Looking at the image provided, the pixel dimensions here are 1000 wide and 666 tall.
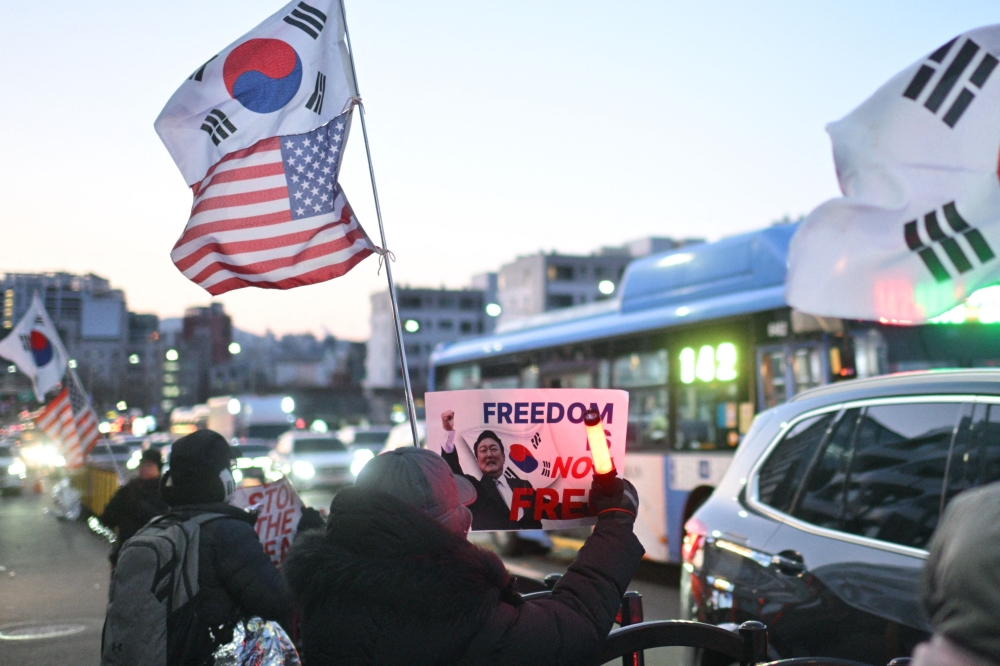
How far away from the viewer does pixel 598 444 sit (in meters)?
3.00

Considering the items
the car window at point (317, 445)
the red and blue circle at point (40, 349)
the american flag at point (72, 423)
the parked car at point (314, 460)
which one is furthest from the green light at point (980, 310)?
the car window at point (317, 445)

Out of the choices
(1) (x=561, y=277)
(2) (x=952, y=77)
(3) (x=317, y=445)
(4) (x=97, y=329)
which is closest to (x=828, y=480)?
(2) (x=952, y=77)

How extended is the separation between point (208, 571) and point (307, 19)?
294cm

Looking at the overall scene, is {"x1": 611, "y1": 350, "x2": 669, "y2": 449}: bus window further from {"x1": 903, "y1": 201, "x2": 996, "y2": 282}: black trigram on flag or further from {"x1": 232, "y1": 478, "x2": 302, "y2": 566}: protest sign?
{"x1": 903, "y1": 201, "x2": 996, "y2": 282}: black trigram on flag

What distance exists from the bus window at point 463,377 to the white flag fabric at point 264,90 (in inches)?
461

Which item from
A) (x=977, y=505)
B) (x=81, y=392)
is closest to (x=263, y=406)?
(x=81, y=392)

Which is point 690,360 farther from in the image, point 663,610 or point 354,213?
point 354,213

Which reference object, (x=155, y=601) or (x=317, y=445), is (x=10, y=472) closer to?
(x=317, y=445)

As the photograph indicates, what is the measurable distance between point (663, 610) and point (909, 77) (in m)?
7.30

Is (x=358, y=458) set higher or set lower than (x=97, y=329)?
lower

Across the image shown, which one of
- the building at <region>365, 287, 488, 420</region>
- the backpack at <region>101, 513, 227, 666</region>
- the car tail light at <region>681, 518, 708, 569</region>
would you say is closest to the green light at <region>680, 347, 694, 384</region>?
the car tail light at <region>681, 518, 708, 569</region>

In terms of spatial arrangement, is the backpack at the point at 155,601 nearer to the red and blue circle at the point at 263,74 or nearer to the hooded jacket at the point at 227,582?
the hooded jacket at the point at 227,582

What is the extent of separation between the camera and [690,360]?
40.4 feet

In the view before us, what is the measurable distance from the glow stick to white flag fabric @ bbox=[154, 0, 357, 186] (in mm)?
2802
